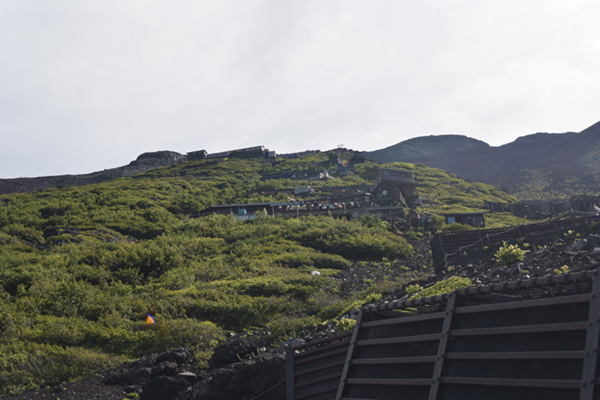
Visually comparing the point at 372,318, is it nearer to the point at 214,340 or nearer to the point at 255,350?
the point at 255,350

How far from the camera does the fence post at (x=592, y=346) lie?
4492 mm

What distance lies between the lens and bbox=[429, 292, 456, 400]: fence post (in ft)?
19.5

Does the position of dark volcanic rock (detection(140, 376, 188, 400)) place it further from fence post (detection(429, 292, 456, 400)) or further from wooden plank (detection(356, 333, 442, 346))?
fence post (detection(429, 292, 456, 400))

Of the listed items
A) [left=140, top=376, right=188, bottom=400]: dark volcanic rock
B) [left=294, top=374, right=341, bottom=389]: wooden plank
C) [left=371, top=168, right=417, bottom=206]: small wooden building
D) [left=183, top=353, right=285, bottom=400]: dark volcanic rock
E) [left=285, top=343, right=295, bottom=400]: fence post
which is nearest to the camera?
[left=294, top=374, right=341, bottom=389]: wooden plank

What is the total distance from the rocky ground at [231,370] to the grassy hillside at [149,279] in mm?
1244

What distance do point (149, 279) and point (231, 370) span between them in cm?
2089

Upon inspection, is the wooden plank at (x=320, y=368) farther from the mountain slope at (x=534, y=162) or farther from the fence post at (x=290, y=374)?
the mountain slope at (x=534, y=162)

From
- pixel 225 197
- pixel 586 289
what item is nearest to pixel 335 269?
pixel 586 289

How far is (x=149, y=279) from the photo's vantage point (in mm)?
31750

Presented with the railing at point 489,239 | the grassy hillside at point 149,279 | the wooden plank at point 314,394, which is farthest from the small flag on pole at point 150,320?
the wooden plank at point 314,394

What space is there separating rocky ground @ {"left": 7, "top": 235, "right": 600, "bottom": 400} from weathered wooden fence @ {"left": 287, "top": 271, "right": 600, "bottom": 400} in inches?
150

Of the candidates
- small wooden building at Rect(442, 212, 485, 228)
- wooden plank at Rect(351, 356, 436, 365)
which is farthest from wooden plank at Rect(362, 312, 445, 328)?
small wooden building at Rect(442, 212, 485, 228)

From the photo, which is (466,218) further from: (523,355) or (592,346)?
(592,346)

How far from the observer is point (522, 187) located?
123m
